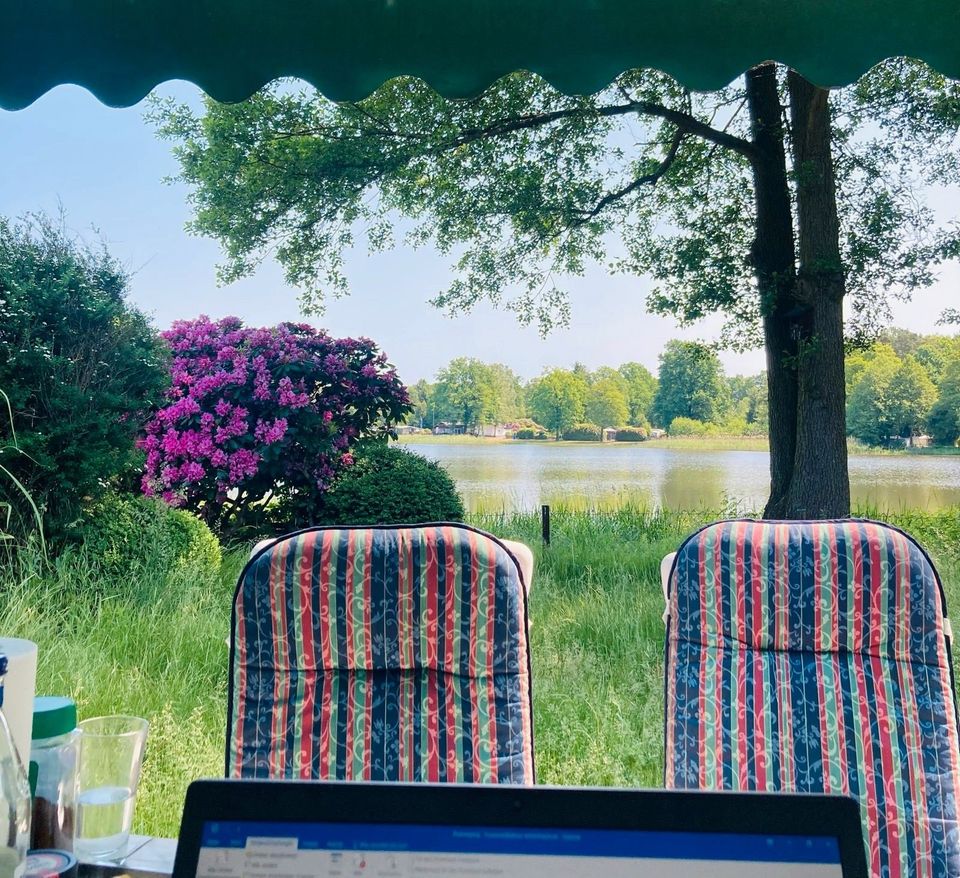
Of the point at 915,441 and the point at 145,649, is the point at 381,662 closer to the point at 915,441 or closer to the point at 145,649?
the point at 145,649

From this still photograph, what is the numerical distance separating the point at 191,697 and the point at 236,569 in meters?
1.46

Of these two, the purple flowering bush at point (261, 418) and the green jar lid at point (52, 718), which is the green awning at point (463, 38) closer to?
the green jar lid at point (52, 718)

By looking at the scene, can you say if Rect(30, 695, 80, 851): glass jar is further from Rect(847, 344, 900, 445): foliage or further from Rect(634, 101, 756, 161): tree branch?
Rect(634, 101, 756, 161): tree branch

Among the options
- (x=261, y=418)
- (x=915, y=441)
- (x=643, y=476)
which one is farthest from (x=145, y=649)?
(x=915, y=441)

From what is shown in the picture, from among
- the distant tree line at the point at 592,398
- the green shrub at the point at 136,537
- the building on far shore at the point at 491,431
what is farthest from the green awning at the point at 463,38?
the building on far shore at the point at 491,431

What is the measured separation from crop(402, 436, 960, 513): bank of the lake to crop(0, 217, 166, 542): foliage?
68.0 inches

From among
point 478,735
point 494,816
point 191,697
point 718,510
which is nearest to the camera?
point 494,816

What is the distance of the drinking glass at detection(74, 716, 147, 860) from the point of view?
34.2 inches

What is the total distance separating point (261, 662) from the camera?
1.34 meters

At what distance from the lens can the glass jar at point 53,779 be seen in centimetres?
81

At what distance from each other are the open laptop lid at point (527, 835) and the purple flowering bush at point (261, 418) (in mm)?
4160

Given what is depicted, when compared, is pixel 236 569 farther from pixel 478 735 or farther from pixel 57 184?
pixel 478 735

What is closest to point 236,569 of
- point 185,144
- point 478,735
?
point 185,144

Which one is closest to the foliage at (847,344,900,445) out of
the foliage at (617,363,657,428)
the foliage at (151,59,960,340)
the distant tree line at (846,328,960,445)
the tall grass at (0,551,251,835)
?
the distant tree line at (846,328,960,445)
